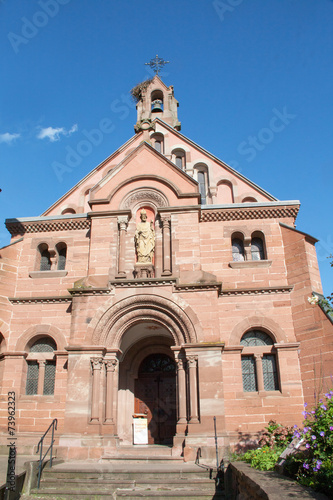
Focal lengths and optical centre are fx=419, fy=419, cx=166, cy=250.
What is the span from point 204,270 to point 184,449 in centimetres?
640

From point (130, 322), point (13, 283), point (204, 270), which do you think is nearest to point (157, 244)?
point (204, 270)

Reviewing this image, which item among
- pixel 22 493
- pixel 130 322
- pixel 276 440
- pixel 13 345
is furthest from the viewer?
pixel 13 345

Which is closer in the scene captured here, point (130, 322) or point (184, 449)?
point (184, 449)

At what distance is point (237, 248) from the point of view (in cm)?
1686

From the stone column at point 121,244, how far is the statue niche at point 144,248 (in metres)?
0.49

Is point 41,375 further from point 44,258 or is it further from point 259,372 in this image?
point 259,372

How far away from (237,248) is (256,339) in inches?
149

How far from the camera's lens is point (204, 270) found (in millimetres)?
16016

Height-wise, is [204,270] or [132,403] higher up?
[204,270]

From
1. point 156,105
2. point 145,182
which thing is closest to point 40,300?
point 145,182

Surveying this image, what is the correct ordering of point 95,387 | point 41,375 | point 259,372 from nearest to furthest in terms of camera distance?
1. point 95,387
2. point 259,372
3. point 41,375

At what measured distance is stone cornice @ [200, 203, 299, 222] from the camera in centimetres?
1681

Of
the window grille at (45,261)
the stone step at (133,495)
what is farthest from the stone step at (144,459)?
the window grille at (45,261)

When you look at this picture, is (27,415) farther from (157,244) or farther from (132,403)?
(157,244)
